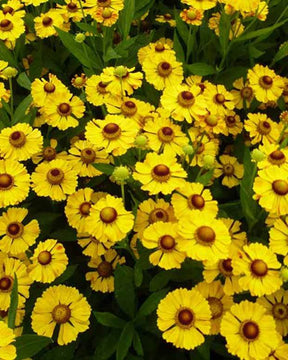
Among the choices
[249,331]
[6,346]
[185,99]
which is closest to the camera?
[6,346]

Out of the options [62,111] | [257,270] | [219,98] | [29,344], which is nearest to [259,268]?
[257,270]

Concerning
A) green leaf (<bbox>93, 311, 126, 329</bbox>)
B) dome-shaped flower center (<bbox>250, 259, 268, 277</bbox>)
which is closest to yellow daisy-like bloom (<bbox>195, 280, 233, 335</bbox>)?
dome-shaped flower center (<bbox>250, 259, 268, 277</bbox>)

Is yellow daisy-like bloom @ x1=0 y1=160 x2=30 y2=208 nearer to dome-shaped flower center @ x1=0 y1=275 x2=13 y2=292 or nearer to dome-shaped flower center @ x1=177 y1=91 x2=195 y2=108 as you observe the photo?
dome-shaped flower center @ x1=0 y1=275 x2=13 y2=292

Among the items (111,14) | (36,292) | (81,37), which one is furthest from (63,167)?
(111,14)

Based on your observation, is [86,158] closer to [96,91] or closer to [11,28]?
[96,91]

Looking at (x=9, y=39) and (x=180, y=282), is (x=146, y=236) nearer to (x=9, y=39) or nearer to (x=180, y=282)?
(x=180, y=282)
